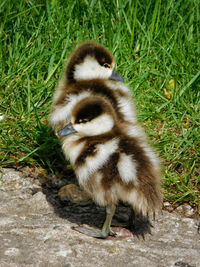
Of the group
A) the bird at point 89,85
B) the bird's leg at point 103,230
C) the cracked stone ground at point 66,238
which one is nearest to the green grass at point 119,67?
the cracked stone ground at point 66,238

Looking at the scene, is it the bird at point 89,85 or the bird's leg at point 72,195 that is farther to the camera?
the bird's leg at point 72,195

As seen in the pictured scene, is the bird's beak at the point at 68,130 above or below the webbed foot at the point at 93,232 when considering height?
above

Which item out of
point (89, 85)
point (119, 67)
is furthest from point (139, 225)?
point (119, 67)

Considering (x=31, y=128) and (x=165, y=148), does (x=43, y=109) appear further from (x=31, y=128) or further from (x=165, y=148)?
(x=165, y=148)

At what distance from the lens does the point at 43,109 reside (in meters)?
3.90

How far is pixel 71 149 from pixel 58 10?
1980 mm

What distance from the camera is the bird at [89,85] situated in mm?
3203

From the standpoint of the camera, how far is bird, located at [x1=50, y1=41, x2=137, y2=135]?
3.20 meters

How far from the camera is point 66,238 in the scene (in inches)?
114

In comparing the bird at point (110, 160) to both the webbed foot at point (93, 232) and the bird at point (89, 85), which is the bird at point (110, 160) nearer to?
the webbed foot at point (93, 232)

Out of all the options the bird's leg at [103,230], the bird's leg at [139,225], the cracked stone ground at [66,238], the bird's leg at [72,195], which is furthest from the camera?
the bird's leg at [72,195]

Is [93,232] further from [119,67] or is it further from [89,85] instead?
[119,67]

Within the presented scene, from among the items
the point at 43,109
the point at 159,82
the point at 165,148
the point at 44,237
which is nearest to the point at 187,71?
the point at 159,82

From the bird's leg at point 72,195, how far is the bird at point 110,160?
49 centimetres
